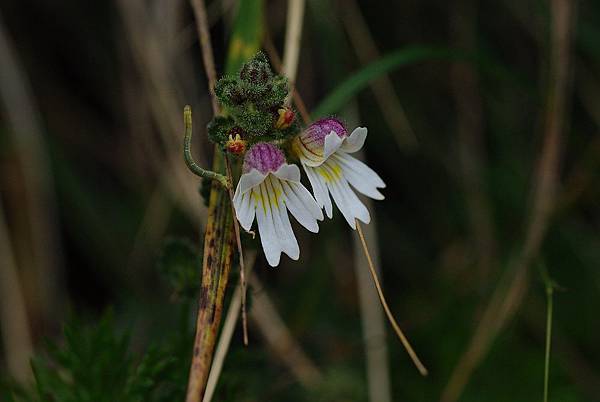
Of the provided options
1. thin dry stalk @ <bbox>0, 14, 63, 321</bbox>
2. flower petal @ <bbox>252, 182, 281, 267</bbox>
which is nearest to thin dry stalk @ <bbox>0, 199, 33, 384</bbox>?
thin dry stalk @ <bbox>0, 14, 63, 321</bbox>

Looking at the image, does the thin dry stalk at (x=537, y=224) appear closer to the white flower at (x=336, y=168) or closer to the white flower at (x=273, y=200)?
the white flower at (x=336, y=168)

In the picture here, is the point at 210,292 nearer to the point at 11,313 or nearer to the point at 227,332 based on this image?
the point at 227,332

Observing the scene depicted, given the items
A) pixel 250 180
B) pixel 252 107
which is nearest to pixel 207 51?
pixel 252 107

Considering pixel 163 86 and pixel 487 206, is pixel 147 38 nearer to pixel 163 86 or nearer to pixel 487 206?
pixel 163 86

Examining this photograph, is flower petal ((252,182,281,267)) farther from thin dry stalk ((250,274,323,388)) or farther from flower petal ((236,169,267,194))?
thin dry stalk ((250,274,323,388))

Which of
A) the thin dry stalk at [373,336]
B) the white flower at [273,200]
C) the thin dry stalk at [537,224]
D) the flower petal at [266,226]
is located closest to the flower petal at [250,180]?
the white flower at [273,200]

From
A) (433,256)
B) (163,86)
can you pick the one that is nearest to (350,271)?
(433,256)
